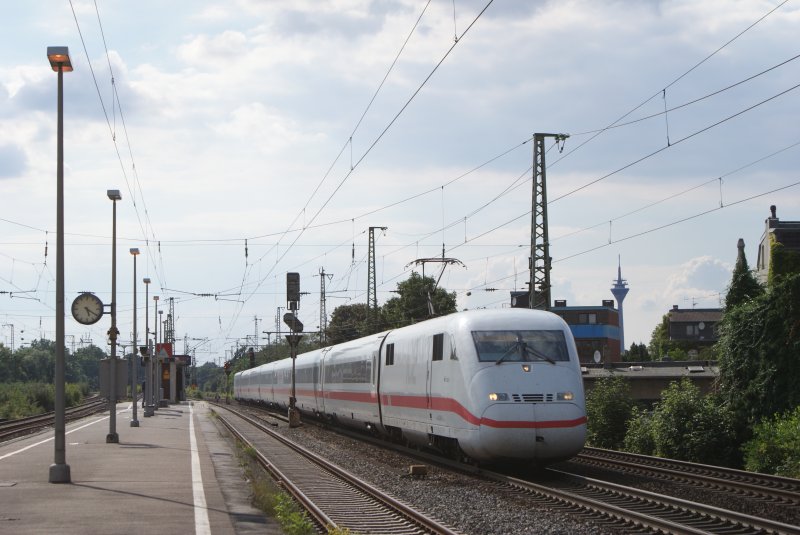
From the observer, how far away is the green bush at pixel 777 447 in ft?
61.0

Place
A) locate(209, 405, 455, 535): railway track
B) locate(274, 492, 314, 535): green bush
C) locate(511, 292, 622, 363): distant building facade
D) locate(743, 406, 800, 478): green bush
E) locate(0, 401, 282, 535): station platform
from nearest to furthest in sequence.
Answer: locate(0, 401, 282, 535): station platform
locate(274, 492, 314, 535): green bush
locate(209, 405, 455, 535): railway track
locate(743, 406, 800, 478): green bush
locate(511, 292, 622, 363): distant building facade

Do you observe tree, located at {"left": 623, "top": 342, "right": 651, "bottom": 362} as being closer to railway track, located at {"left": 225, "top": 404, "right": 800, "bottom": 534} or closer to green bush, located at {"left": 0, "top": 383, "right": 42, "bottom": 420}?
green bush, located at {"left": 0, "top": 383, "right": 42, "bottom": 420}

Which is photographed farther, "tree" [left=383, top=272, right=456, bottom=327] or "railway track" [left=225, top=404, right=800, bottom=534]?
"tree" [left=383, top=272, right=456, bottom=327]

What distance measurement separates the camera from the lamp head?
17.0 m

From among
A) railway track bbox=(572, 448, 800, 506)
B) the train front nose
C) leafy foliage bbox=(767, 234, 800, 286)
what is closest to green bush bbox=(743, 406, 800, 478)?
railway track bbox=(572, 448, 800, 506)

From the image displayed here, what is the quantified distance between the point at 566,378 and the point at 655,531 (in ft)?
21.5

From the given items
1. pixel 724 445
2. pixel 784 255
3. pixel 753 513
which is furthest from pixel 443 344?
pixel 784 255

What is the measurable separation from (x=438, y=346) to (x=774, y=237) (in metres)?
44.9

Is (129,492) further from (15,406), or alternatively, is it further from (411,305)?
(411,305)

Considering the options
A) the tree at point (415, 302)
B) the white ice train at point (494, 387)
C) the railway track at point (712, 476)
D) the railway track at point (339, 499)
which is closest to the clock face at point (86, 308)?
the railway track at point (339, 499)

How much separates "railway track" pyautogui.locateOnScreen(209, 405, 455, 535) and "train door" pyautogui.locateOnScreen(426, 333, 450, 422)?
236cm

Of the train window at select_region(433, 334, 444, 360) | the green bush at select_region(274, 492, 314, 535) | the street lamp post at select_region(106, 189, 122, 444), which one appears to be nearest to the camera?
the green bush at select_region(274, 492, 314, 535)

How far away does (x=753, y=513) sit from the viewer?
1382 centimetres

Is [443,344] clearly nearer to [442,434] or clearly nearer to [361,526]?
[442,434]
